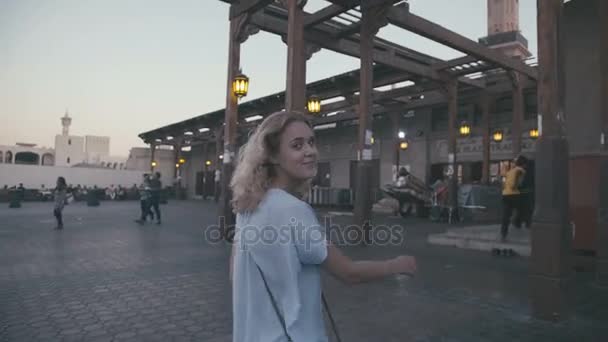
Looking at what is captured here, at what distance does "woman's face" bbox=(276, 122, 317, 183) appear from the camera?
1394 millimetres

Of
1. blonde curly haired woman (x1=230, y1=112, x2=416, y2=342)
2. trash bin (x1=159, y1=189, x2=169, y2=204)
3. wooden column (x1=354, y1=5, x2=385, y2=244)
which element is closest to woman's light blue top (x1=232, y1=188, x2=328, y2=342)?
blonde curly haired woman (x1=230, y1=112, x2=416, y2=342)

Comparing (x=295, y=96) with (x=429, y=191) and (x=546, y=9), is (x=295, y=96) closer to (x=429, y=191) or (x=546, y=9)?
(x=546, y=9)

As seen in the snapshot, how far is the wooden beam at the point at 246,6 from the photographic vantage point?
9512 millimetres

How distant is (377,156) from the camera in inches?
1009

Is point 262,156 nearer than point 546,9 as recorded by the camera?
Yes

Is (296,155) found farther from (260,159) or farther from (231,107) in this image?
(231,107)

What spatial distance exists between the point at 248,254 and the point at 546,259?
4.21 m

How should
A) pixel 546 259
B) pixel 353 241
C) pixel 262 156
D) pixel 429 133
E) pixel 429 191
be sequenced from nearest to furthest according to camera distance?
pixel 262 156, pixel 546 259, pixel 353 241, pixel 429 191, pixel 429 133

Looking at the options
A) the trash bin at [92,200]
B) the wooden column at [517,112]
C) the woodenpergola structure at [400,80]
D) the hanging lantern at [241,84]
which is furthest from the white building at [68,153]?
the wooden column at [517,112]

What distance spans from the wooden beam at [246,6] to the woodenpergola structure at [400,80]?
3cm

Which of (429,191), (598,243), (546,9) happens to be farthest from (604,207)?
(429,191)

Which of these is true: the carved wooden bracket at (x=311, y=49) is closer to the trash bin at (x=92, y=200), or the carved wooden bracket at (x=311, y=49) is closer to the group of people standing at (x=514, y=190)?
the group of people standing at (x=514, y=190)

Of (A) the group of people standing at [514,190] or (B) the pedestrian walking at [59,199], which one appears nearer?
(A) the group of people standing at [514,190]

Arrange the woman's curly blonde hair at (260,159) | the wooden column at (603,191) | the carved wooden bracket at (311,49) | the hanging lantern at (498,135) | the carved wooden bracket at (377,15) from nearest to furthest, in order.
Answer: the woman's curly blonde hair at (260,159) → the wooden column at (603,191) → the carved wooden bracket at (377,15) → the carved wooden bracket at (311,49) → the hanging lantern at (498,135)
